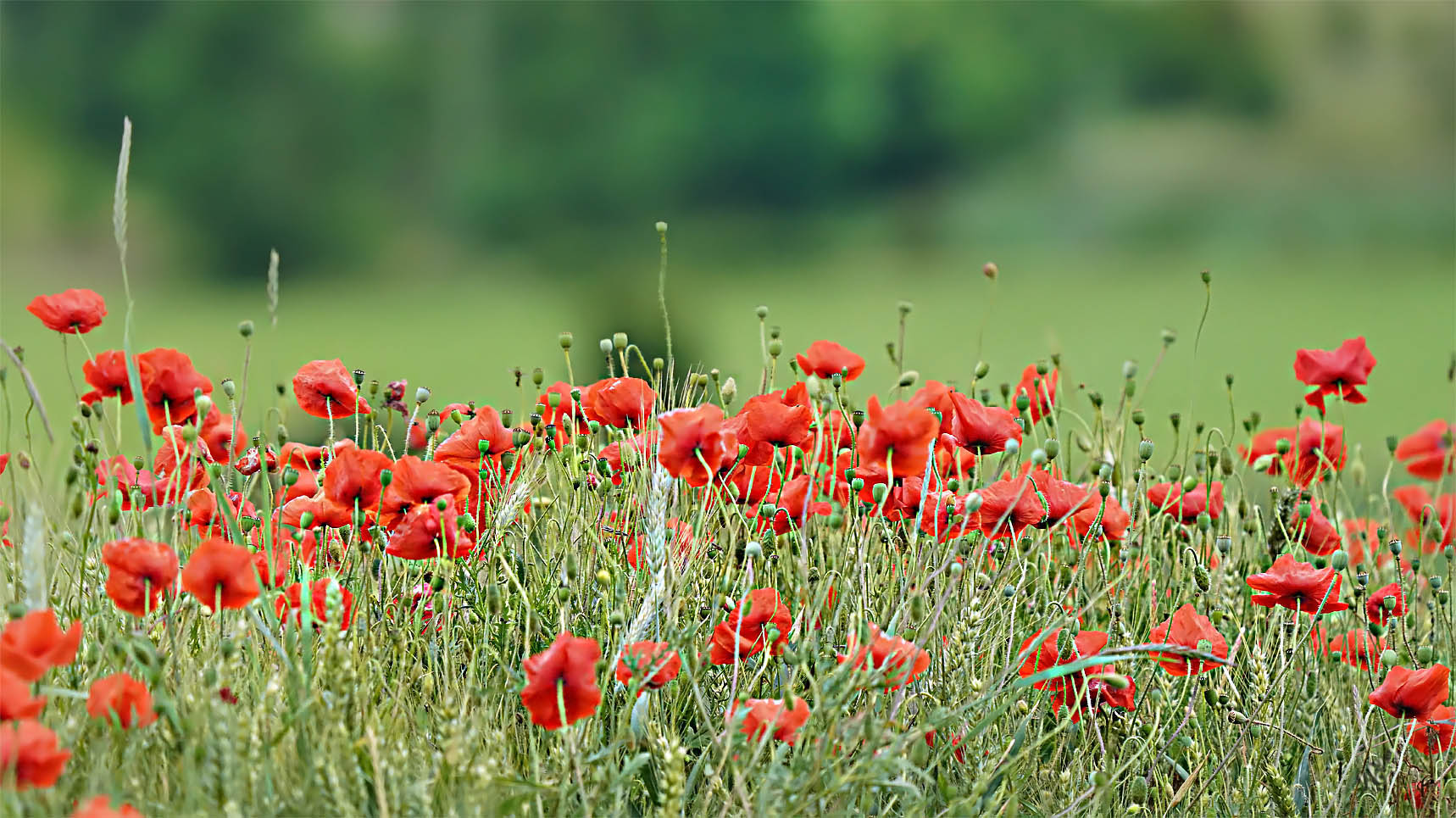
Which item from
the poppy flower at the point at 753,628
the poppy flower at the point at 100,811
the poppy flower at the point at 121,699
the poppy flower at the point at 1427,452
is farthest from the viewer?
the poppy flower at the point at 1427,452

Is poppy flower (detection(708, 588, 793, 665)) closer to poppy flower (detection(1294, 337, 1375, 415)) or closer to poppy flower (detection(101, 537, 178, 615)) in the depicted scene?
poppy flower (detection(101, 537, 178, 615))

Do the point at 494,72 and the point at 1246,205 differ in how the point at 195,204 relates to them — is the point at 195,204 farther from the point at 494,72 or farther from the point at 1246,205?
the point at 1246,205

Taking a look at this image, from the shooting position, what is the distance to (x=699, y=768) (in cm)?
146

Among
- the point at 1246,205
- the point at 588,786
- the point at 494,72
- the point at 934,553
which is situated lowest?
the point at 588,786

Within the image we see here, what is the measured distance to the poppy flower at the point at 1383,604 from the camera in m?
1.72

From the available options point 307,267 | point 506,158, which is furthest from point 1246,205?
point 307,267

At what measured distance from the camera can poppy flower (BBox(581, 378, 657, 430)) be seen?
1.71 meters

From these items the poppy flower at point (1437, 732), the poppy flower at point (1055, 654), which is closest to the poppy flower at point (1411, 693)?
the poppy flower at point (1437, 732)

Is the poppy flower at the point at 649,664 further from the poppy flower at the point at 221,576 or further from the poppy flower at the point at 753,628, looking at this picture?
the poppy flower at the point at 221,576

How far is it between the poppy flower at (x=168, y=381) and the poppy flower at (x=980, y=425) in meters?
0.97

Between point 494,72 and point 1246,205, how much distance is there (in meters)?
8.93

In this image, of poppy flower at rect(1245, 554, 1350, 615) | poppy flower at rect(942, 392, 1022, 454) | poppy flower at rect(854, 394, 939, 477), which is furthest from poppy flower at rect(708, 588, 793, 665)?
poppy flower at rect(1245, 554, 1350, 615)

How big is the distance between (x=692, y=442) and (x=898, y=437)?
0.23m

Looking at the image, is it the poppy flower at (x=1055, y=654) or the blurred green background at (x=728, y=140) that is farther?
the blurred green background at (x=728, y=140)
